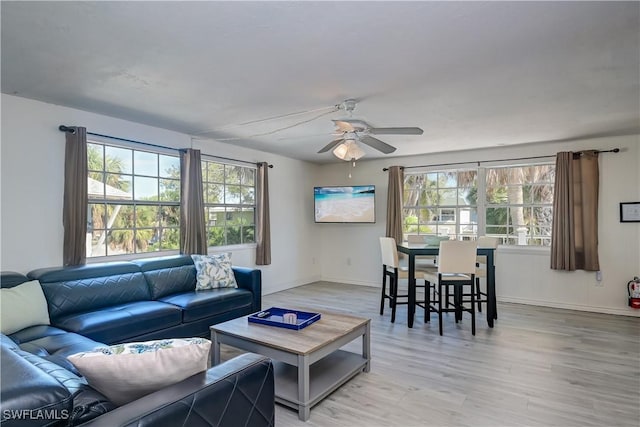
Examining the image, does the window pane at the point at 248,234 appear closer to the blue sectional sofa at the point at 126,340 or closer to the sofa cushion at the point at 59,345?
the blue sectional sofa at the point at 126,340

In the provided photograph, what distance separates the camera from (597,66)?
2.53 m

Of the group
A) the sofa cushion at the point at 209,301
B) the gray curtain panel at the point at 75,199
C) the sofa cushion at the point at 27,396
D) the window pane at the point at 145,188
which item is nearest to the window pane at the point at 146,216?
the window pane at the point at 145,188

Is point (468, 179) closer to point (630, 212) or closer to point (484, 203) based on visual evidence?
point (484, 203)

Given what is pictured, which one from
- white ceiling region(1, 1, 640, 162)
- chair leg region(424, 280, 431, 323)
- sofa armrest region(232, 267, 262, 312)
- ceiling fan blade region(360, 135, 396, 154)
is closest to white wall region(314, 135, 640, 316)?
white ceiling region(1, 1, 640, 162)

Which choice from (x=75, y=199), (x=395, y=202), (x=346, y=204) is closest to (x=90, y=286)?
(x=75, y=199)

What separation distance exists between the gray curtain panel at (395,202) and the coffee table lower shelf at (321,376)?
3.26 meters

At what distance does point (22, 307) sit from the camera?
259cm

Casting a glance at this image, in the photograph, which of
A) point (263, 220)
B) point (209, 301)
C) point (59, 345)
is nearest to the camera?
point (59, 345)

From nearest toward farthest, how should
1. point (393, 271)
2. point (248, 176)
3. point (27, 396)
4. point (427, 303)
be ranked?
point (27, 396) < point (427, 303) < point (393, 271) < point (248, 176)

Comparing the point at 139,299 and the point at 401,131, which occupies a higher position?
the point at 401,131

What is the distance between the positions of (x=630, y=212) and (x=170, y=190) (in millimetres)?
6002

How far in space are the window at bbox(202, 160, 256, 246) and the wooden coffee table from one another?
8.22ft

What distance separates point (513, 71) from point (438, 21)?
104 centimetres

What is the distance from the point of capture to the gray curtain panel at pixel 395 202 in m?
6.05
